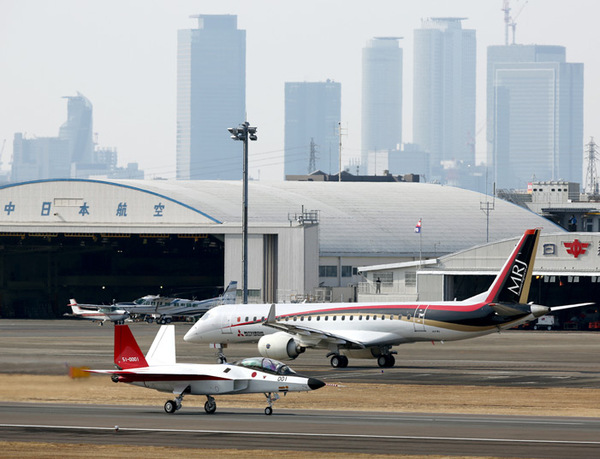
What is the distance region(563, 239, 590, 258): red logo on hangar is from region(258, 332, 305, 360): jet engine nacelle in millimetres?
46434

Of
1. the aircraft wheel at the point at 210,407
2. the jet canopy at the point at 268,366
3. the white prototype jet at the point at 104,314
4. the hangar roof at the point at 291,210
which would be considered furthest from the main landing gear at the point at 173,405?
the hangar roof at the point at 291,210

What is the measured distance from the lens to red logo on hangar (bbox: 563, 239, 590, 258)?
339ft

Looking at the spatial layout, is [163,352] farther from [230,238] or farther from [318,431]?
[230,238]

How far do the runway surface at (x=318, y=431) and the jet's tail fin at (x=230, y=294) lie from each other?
206 feet

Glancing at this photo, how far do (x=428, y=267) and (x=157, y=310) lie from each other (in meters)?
25.2

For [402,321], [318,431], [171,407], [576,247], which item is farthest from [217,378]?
[576,247]

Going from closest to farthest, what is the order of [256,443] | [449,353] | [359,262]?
[256,443] → [449,353] → [359,262]

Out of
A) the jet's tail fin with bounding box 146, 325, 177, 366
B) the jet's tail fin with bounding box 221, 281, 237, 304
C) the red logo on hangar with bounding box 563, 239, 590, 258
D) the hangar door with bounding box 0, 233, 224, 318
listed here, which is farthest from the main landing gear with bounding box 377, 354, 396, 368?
the hangar door with bounding box 0, 233, 224, 318

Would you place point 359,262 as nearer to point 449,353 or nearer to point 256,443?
point 449,353

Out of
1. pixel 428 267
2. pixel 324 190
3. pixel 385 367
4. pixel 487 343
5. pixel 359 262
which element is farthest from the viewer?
pixel 324 190

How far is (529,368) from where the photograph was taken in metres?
64.2

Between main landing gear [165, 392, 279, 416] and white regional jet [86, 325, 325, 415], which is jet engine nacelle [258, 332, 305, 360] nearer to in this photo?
main landing gear [165, 392, 279, 416]

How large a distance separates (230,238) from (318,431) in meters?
74.3

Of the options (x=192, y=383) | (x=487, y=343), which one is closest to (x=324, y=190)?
(x=487, y=343)
